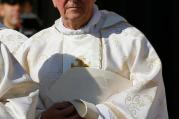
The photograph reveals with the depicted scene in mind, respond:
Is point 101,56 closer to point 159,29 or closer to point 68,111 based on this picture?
point 68,111

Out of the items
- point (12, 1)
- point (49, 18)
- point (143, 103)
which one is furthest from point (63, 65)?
point (49, 18)

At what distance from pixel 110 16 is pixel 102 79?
0.42 m

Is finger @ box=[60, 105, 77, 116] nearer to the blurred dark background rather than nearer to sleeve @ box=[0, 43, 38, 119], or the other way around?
sleeve @ box=[0, 43, 38, 119]

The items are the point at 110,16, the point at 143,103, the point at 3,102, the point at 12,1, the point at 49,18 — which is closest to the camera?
the point at 3,102

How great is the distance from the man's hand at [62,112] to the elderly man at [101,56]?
0.04 meters

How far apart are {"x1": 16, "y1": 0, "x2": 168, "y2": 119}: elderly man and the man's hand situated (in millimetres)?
37

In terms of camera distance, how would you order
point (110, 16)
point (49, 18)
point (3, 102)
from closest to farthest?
point (3, 102), point (110, 16), point (49, 18)

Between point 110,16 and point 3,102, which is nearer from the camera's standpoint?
point 3,102

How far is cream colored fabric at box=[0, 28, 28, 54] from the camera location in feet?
15.5

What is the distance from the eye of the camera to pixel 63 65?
181 inches

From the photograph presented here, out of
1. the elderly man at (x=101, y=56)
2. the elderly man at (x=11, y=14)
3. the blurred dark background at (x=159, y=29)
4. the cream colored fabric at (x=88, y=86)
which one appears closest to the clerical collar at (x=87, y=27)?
the elderly man at (x=101, y=56)

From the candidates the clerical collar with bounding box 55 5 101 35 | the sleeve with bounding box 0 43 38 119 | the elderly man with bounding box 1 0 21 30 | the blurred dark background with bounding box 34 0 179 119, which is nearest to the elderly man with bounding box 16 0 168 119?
the clerical collar with bounding box 55 5 101 35

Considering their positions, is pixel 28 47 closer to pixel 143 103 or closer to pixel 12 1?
pixel 143 103

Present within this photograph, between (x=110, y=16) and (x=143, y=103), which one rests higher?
(x=110, y=16)
